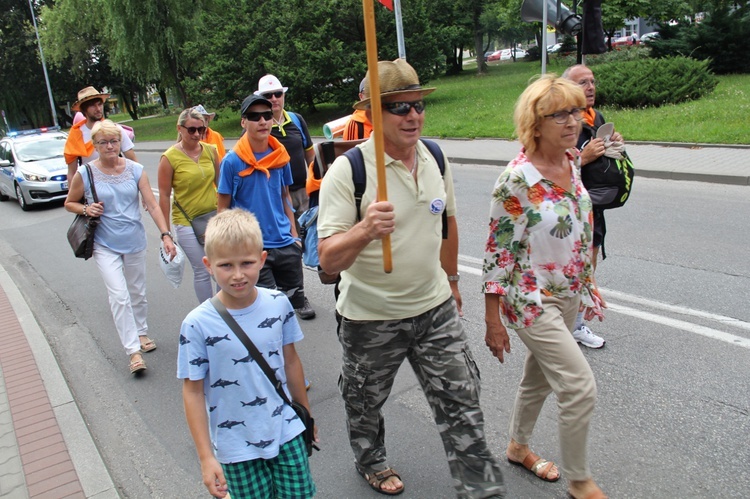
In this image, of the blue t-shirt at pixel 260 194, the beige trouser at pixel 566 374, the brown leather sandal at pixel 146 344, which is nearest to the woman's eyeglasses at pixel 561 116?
the beige trouser at pixel 566 374

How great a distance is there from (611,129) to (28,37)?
2099 inches

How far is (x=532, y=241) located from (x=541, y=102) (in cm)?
61

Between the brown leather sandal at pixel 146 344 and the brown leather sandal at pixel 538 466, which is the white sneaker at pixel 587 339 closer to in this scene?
the brown leather sandal at pixel 538 466

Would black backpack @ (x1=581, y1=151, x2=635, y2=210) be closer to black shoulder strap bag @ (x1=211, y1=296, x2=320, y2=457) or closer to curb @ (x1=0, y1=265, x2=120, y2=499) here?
black shoulder strap bag @ (x1=211, y1=296, x2=320, y2=457)

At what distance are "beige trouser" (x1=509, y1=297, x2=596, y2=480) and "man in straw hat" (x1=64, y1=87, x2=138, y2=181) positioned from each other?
468 cm

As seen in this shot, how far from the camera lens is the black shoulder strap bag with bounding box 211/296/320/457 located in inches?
92.3

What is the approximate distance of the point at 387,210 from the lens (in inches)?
88.0

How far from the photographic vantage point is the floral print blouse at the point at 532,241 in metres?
2.72

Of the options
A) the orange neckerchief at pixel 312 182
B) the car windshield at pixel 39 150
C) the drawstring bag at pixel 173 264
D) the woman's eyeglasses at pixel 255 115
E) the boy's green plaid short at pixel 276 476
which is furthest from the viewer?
the car windshield at pixel 39 150

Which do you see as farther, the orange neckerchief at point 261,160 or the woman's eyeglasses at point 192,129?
the woman's eyeglasses at point 192,129

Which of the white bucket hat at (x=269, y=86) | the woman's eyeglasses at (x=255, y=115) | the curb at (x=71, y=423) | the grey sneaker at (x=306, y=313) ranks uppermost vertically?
the white bucket hat at (x=269, y=86)

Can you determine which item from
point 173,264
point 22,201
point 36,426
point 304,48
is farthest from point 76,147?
point 304,48

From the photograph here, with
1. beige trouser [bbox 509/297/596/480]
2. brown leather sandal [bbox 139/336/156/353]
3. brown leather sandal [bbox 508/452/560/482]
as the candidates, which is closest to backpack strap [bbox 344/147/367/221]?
beige trouser [bbox 509/297/596/480]

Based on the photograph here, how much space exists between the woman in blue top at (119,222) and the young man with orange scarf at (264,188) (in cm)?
79
